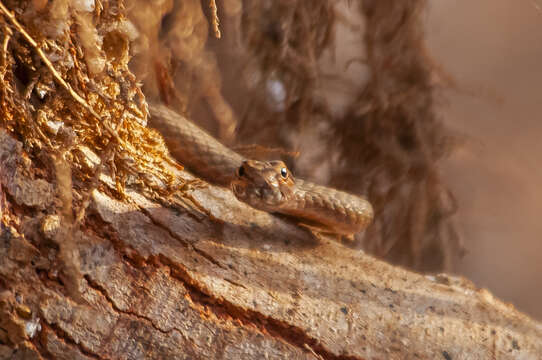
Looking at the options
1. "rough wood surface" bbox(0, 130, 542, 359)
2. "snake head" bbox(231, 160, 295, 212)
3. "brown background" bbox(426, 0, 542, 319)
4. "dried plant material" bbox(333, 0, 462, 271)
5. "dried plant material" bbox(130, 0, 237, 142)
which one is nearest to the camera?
"rough wood surface" bbox(0, 130, 542, 359)

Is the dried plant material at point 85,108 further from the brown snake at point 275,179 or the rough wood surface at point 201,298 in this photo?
the brown snake at point 275,179

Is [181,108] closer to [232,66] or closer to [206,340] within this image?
[232,66]

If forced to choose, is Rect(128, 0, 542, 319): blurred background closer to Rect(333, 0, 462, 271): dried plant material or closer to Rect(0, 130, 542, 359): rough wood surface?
Rect(333, 0, 462, 271): dried plant material

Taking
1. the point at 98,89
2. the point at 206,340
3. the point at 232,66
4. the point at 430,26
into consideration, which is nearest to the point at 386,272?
the point at 206,340

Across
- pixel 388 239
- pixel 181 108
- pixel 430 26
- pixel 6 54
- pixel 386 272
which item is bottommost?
pixel 6 54

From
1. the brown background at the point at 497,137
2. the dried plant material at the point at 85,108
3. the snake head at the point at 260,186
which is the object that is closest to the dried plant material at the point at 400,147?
the brown background at the point at 497,137

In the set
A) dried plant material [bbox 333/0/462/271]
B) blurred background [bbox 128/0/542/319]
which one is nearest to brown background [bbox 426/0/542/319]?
blurred background [bbox 128/0/542/319]
